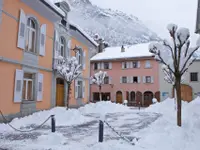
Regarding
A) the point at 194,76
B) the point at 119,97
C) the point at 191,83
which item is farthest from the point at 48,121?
the point at 194,76

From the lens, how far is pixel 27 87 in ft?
41.3

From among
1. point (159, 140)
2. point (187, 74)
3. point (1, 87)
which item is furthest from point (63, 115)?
point (187, 74)

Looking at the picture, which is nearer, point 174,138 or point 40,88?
point 174,138

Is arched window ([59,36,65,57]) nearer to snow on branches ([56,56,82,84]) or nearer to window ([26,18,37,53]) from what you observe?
snow on branches ([56,56,82,84])

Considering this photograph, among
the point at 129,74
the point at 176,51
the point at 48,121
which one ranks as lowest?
the point at 48,121

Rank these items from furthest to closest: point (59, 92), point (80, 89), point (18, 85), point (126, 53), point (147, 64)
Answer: point (126, 53) → point (147, 64) → point (80, 89) → point (59, 92) → point (18, 85)

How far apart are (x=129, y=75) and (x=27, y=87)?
22.8m

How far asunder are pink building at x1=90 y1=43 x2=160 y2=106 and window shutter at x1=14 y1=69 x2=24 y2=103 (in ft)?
76.0

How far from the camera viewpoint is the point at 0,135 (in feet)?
25.6

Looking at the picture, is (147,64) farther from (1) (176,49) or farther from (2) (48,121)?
(1) (176,49)

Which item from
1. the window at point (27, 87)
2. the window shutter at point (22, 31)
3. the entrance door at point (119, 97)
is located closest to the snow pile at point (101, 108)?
the window at point (27, 87)

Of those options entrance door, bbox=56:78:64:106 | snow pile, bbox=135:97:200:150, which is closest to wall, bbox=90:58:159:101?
entrance door, bbox=56:78:64:106

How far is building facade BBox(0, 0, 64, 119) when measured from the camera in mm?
10406

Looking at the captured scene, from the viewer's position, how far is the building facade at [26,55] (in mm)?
10406
